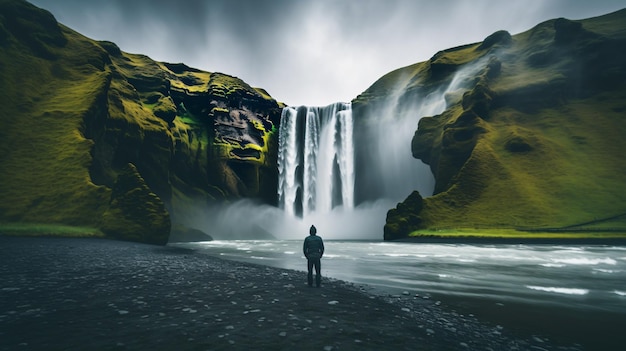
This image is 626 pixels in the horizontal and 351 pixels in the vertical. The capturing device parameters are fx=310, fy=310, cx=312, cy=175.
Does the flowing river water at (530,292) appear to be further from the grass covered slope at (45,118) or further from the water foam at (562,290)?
the grass covered slope at (45,118)

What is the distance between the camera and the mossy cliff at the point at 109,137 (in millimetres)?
34125

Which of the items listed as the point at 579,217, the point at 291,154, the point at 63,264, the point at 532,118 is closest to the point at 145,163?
the point at 291,154

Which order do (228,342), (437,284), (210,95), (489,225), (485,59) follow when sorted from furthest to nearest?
(210,95), (485,59), (489,225), (437,284), (228,342)

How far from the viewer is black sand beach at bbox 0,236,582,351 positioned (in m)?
5.91

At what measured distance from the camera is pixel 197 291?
10641mm

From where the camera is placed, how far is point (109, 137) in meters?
54.3

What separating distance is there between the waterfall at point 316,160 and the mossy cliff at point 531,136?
64.2 feet

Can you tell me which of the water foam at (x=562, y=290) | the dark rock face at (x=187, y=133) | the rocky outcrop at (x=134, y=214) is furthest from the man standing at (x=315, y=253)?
the dark rock face at (x=187, y=133)

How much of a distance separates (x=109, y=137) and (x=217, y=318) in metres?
58.4

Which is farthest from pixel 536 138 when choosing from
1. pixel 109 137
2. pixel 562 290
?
pixel 109 137

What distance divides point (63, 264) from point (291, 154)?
74305 mm

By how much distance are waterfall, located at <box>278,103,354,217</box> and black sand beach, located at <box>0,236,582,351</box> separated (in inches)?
2789

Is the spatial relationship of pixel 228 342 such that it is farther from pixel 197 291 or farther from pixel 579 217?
pixel 579 217

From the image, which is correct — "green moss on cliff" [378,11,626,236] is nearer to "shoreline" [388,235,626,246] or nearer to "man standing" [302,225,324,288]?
"shoreline" [388,235,626,246]
